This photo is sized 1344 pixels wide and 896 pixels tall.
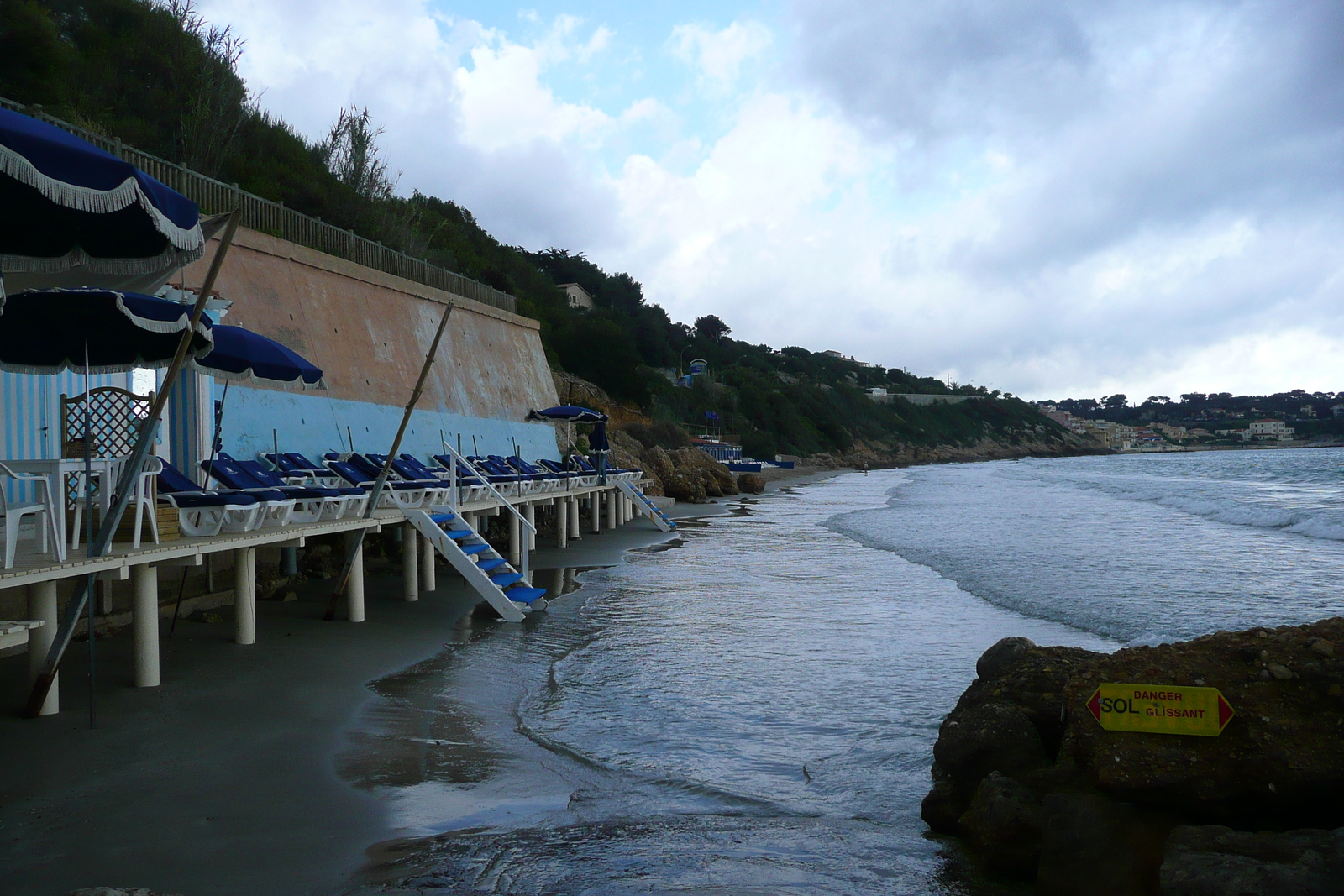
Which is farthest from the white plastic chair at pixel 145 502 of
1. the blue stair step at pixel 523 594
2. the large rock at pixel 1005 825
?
the large rock at pixel 1005 825

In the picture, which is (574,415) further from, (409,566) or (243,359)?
(243,359)

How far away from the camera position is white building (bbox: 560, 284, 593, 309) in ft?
211

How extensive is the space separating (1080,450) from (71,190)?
537 ft

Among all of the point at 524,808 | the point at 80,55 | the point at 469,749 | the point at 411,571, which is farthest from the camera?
the point at 80,55

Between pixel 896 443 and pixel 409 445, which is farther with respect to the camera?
pixel 896 443

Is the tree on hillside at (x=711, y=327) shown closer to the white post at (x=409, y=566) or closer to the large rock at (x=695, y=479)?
the large rock at (x=695, y=479)

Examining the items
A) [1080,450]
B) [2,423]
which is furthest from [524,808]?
[1080,450]

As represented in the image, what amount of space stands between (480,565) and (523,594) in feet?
2.43

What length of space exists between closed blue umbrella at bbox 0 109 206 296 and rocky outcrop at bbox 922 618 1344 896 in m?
5.53

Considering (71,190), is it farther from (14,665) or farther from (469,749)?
(14,665)

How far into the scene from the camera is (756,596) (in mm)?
12844

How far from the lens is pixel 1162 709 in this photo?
422cm

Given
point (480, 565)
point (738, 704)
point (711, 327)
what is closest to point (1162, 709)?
point (738, 704)

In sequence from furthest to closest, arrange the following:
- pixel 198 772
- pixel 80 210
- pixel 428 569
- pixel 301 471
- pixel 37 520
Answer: pixel 428 569 < pixel 301 471 < pixel 37 520 < pixel 198 772 < pixel 80 210
